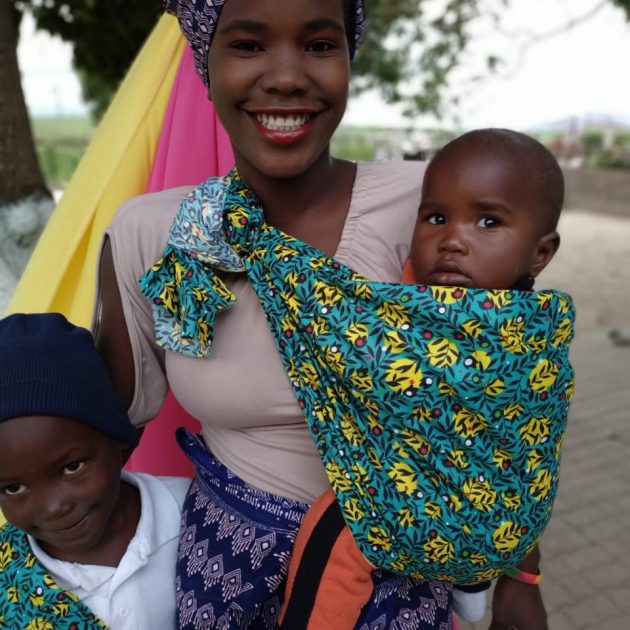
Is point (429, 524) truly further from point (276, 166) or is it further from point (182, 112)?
point (182, 112)

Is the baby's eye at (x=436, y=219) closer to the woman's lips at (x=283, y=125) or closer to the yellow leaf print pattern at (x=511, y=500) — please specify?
the woman's lips at (x=283, y=125)

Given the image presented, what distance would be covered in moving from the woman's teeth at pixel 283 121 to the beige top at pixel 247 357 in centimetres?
22

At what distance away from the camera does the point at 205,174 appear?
1.99 meters

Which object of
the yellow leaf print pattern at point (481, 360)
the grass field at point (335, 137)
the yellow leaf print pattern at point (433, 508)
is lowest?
the grass field at point (335, 137)

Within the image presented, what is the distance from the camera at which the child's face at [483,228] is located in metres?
1.21

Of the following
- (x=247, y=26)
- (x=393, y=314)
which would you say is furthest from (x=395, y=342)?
(x=247, y=26)

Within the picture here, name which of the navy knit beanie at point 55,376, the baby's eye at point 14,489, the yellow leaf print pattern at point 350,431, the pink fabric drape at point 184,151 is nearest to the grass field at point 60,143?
the pink fabric drape at point 184,151

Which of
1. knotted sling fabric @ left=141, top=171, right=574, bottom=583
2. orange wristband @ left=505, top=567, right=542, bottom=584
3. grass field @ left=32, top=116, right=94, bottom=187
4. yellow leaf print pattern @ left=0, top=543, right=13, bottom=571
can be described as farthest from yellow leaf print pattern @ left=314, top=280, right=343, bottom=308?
grass field @ left=32, top=116, right=94, bottom=187

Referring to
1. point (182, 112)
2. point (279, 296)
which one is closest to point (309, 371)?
point (279, 296)

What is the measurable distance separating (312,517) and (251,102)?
0.77m

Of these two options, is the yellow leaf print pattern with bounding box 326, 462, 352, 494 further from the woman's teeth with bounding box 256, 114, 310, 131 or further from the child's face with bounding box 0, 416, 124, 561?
the woman's teeth with bounding box 256, 114, 310, 131

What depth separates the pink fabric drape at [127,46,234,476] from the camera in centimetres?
186

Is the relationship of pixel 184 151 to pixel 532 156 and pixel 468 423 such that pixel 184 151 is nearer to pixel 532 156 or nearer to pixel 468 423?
pixel 532 156

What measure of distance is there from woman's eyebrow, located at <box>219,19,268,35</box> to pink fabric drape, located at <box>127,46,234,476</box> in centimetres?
75
